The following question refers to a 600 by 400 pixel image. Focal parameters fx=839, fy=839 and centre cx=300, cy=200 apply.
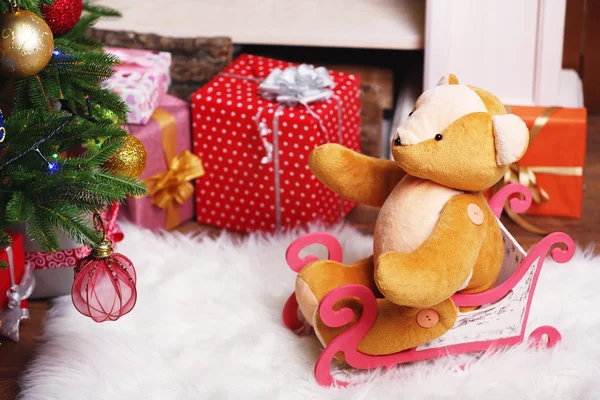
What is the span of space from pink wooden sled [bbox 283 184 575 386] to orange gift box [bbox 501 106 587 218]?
1.53ft

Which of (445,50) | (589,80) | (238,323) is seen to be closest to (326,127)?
(445,50)

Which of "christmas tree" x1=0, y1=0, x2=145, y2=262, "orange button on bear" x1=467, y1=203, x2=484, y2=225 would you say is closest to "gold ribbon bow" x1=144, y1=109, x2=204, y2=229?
"christmas tree" x1=0, y1=0, x2=145, y2=262

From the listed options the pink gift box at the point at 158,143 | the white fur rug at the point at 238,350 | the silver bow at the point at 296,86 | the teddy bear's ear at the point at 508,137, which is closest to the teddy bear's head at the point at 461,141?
the teddy bear's ear at the point at 508,137

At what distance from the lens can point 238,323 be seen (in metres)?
1.47

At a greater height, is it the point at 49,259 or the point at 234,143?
the point at 234,143

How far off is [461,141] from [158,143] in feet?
2.55

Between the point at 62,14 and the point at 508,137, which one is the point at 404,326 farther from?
the point at 62,14

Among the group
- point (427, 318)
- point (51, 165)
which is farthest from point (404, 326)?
point (51, 165)

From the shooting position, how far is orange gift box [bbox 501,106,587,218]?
5.82ft

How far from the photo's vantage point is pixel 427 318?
49.7 inches

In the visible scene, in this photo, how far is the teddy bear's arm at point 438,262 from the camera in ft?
3.76

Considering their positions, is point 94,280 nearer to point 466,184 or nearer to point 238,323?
point 238,323

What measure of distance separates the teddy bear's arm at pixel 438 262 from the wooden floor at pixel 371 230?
58 cm

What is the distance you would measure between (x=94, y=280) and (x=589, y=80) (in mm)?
1641
